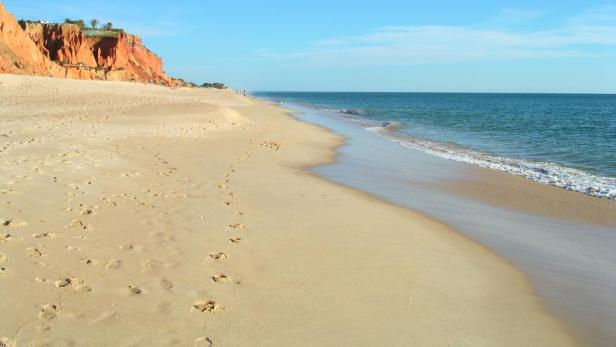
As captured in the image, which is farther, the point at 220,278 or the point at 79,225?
the point at 79,225

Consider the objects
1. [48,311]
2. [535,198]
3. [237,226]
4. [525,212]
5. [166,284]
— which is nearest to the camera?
[48,311]

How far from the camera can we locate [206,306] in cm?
407

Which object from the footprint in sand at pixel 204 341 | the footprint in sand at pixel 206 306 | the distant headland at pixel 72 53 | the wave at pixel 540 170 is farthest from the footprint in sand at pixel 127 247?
the distant headland at pixel 72 53

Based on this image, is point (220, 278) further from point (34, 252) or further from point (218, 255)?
point (34, 252)

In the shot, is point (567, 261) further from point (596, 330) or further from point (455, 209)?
point (455, 209)

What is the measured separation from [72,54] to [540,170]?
56542mm

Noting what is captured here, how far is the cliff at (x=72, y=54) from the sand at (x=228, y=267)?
3657 centimetres

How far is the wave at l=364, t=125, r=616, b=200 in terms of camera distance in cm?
1095

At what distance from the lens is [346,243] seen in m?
6.15

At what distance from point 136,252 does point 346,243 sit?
8.62 feet

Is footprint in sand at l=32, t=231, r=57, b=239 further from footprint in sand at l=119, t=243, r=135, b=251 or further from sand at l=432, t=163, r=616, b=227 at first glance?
sand at l=432, t=163, r=616, b=227

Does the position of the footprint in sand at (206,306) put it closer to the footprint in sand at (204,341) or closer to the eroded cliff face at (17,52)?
the footprint in sand at (204,341)

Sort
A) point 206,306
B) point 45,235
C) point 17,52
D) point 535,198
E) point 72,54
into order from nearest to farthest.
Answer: point 206,306, point 45,235, point 535,198, point 17,52, point 72,54

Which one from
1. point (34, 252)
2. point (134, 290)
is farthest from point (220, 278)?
point (34, 252)
